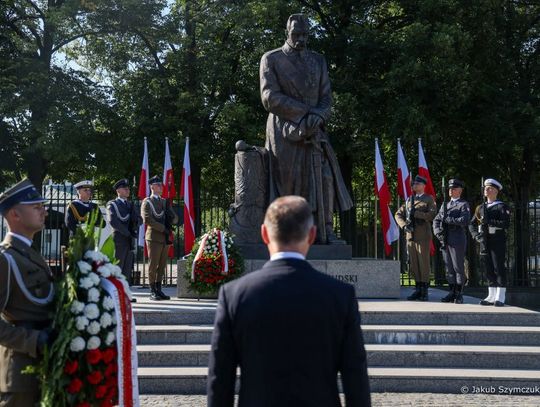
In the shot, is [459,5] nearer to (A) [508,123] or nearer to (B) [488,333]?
(A) [508,123]

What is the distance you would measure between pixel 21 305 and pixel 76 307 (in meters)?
0.30

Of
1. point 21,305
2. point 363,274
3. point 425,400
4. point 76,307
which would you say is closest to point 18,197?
point 21,305

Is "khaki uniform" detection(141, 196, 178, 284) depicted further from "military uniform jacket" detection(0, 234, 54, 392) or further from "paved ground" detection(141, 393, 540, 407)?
"military uniform jacket" detection(0, 234, 54, 392)

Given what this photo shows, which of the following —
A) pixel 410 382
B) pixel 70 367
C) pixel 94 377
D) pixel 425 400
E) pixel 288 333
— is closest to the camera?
pixel 288 333

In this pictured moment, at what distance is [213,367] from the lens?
10.1 ft

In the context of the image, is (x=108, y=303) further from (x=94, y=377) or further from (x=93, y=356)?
(x=94, y=377)

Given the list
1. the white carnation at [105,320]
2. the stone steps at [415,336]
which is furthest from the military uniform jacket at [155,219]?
the white carnation at [105,320]

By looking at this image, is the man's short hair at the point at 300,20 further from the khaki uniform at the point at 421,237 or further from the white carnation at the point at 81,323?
the white carnation at the point at 81,323

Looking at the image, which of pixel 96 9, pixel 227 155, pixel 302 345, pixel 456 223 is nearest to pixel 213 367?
pixel 302 345

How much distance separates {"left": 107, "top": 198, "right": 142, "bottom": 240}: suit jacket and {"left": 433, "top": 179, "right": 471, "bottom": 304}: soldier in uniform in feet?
15.7

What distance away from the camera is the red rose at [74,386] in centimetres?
403

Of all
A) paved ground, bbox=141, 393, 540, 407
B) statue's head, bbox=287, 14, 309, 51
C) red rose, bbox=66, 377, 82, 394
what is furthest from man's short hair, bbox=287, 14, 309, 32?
red rose, bbox=66, 377, 82, 394

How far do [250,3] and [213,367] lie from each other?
19932 millimetres

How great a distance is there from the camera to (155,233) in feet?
38.0
